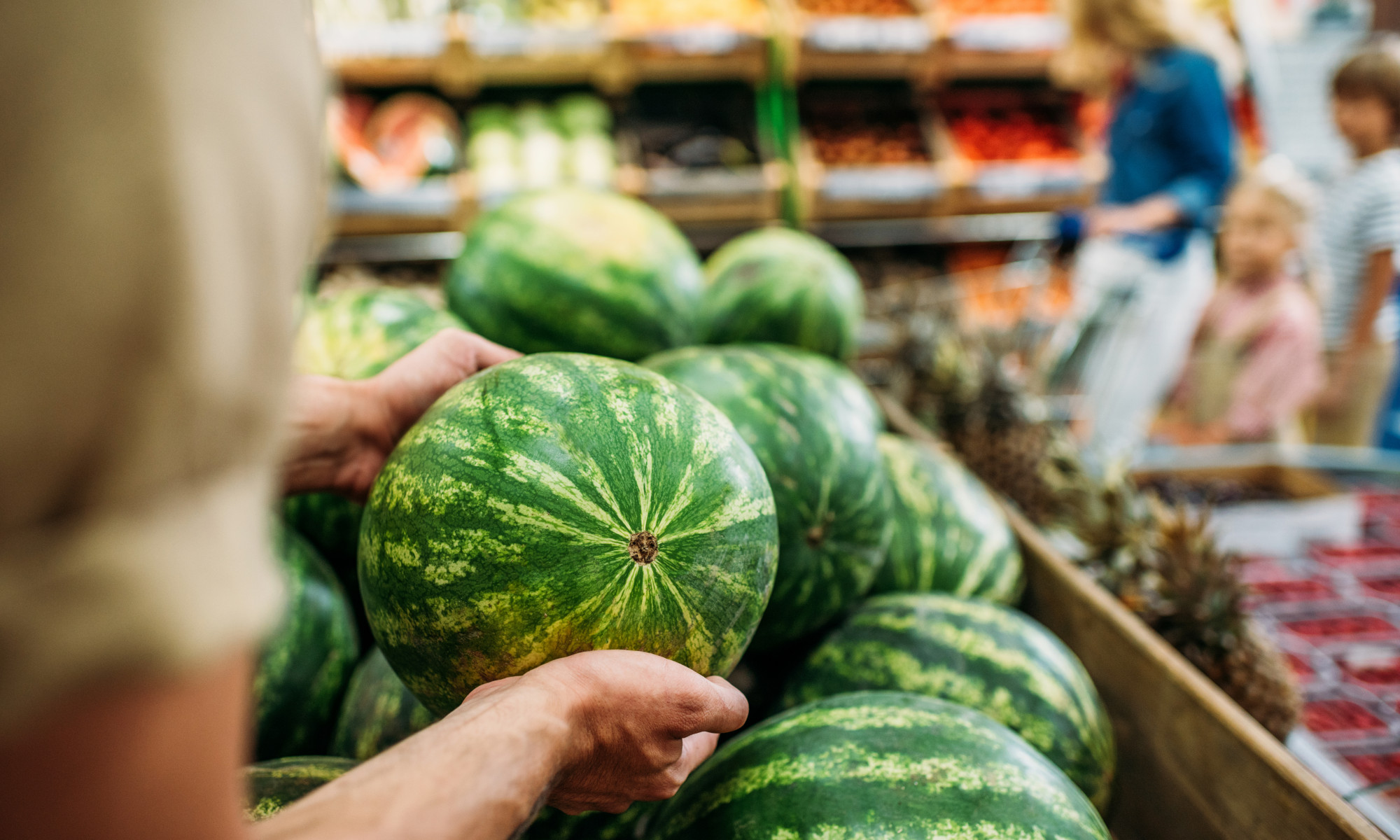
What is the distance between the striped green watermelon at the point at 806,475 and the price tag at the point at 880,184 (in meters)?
3.70

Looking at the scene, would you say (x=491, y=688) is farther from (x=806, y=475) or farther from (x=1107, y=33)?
(x=1107, y=33)

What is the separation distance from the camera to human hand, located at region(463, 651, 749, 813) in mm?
692

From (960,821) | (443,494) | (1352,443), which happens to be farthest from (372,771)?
(1352,443)

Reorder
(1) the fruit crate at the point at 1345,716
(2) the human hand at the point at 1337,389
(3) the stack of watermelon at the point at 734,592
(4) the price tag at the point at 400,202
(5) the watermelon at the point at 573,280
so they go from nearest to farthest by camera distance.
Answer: (3) the stack of watermelon at the point at 734,592 → (1) the fruit crate at the point at 1345,716 → (5) the watermelon at the point at 573,280 → (2) the human hand at the point at 1337,389 → (4) the price tag at the point at 400,202

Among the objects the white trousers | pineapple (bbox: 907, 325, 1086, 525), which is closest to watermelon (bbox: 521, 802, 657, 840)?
pineapple (bbox: 907, 325, 1086, 525)

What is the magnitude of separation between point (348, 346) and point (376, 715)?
26.3 inches

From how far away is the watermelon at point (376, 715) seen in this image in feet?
3.44

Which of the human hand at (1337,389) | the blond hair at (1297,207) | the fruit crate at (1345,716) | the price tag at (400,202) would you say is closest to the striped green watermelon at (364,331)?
the fruit crate at (1345,716)

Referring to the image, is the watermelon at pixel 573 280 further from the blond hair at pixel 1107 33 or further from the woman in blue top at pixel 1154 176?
the blond hair at pixel 1107 33

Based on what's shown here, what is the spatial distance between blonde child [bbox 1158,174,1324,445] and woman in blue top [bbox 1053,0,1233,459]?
254 millimetres

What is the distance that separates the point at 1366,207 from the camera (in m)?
3.78

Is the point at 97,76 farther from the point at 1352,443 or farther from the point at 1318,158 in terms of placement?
the point at 1318,158

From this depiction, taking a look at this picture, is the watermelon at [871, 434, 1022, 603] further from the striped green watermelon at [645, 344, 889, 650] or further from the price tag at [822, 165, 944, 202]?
the price tag at [822, 165, 944, 202]

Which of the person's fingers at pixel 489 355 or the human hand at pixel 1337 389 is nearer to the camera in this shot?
the person's fingers at pixel 489 355
